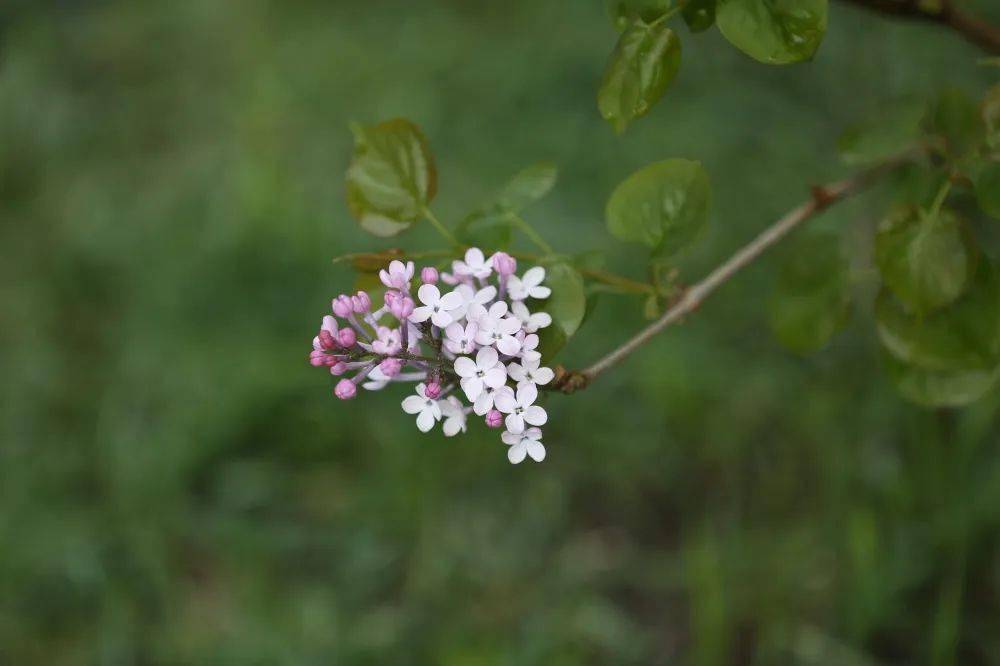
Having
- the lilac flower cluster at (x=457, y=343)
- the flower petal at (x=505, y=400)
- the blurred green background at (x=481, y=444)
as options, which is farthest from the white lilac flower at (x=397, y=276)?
the blurred green background at (x=481, y=444)

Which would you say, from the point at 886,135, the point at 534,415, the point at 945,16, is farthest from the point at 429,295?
the point at 945,16

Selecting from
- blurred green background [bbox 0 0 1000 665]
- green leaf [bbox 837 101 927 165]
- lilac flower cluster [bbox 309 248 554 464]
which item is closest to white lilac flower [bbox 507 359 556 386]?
lilac flower cluster [bbox 309 248 554 464]

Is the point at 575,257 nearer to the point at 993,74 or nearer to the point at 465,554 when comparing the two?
the point at 465,554

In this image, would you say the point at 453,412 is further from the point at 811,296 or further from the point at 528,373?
the point at 811,296

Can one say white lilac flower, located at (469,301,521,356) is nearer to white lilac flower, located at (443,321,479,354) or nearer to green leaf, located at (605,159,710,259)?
Result: white lilac flower, located at (443,321,479,354)

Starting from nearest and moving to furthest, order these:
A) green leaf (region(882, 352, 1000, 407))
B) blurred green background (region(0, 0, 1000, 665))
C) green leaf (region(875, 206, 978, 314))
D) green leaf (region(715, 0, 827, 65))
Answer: green leaf (region(715, 0, 827, 65)), green leaf (region(875, 206, 978, 314)), green leaf (region(882, 352, 1000, 407)), blurred green background (region(0, 0, 1000, 665))

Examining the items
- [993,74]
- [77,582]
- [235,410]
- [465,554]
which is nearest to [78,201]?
[235,410]
